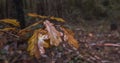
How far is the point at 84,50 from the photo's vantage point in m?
4.88

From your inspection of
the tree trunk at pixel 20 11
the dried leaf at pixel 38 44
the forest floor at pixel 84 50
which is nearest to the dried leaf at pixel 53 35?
the dried leaf at pixel 38 44

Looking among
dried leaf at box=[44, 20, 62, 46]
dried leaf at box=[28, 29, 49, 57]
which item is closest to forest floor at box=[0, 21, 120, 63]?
dried leaf at box=[28, 29, 49, 57]

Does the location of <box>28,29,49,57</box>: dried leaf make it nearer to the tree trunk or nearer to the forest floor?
the forest floor

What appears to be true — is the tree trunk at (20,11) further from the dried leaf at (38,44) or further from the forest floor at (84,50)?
the dried leaf at (38,44)

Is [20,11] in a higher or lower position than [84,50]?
higher

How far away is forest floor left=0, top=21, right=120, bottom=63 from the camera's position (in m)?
4.20

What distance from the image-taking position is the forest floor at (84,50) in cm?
420

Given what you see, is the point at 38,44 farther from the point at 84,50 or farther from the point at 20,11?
the point at 84,50

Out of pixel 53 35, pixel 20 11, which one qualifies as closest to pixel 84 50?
pixel 20 11

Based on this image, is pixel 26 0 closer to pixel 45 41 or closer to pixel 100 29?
pixel 100 29

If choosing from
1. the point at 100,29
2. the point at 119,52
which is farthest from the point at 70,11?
the point at 119,52

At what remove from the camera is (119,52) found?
5.08 metres

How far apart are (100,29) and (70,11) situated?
103 centimetres

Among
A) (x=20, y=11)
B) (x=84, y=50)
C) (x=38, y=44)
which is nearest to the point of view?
(x=38, y=44)
